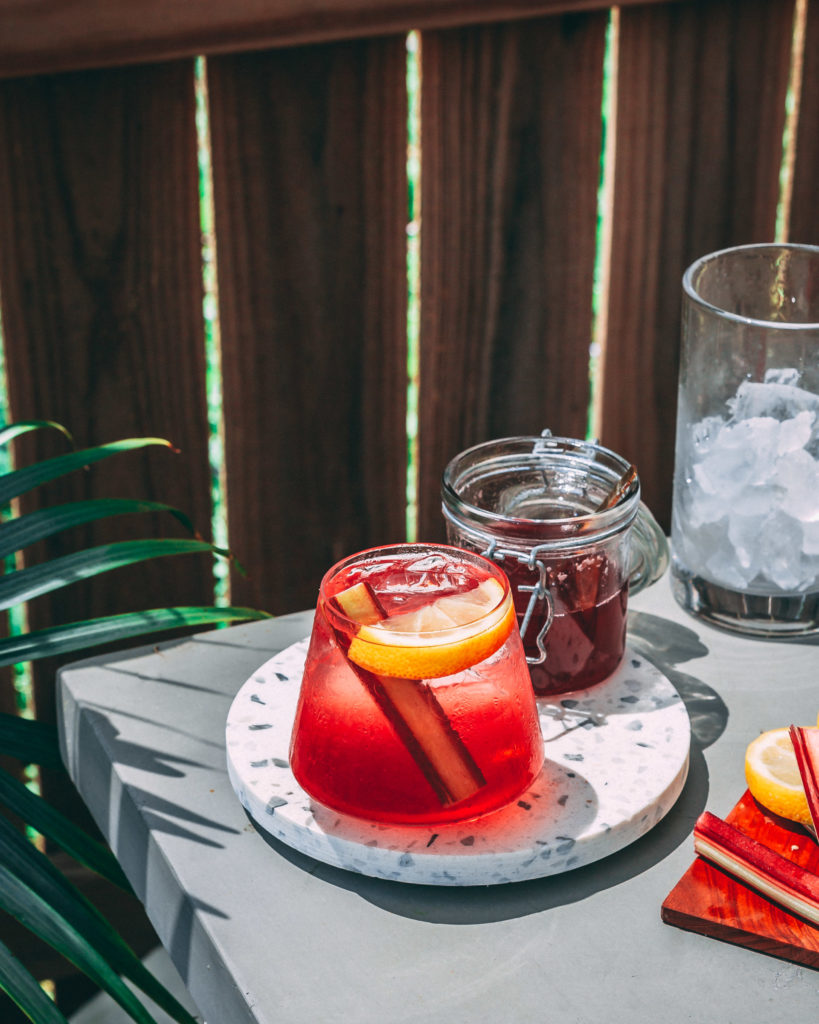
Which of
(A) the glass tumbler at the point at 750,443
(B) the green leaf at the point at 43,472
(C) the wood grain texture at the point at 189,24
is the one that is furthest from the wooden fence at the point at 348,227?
(A) the glass tumbler at the point at 750,443

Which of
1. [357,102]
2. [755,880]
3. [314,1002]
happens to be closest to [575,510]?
[755,880]

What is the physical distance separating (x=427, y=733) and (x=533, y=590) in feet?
0.58

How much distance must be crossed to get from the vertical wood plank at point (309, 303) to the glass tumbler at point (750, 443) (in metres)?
0.52

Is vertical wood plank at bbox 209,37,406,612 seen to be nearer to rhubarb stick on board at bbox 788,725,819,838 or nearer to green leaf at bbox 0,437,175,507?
green leaf at bbox 0,437,175,507

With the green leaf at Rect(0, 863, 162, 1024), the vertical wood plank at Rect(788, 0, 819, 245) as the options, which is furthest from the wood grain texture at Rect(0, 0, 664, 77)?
the green leaf at Rect(0, 863, 162, 1024)

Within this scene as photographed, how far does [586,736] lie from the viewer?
2.80ft

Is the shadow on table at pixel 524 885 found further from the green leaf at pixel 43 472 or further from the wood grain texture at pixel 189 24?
the wood grain texture at pixel 189 24

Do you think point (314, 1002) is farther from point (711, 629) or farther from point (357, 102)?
point (357, 102)

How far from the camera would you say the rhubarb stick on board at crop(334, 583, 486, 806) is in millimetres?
727

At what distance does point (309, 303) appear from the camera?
145 centimetres

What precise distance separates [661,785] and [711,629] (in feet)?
0.94

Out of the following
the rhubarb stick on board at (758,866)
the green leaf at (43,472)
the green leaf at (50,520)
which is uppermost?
the green leaf at (43,472)

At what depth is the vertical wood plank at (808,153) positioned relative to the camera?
149 centimetres

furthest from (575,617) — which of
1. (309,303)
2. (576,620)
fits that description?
(309,303)
